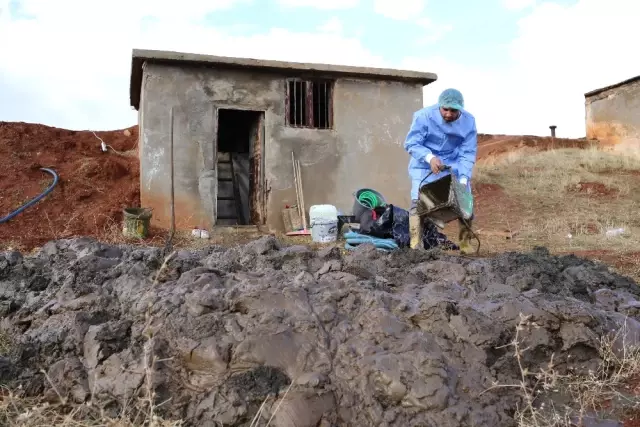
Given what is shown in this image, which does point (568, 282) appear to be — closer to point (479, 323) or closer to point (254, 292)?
point (479, 323)

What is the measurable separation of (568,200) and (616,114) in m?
5.92

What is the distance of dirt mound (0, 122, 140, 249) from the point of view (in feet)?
28.3

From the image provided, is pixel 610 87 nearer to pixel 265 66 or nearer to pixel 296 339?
pixel 265 66

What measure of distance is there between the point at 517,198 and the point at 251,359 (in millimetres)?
11970

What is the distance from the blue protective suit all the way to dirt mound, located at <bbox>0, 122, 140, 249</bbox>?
4851mm

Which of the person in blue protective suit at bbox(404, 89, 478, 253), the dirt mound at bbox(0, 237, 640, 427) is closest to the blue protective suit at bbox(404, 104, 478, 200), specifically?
the person in blue protective suit at bbox(404, 89, 478, 253)

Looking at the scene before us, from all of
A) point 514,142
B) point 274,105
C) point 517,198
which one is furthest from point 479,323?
point 514,142

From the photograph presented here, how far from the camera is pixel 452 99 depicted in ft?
17.6

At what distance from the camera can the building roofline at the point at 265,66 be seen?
28.3 feet

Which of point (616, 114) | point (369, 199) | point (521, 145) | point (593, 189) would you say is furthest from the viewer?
point (521, 145)

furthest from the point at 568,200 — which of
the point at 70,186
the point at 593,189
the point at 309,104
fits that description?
the point at 70,186

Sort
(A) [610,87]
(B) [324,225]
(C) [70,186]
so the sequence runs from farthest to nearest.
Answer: (A) [610,87] < (C) [70,186] < (B) [324,225]

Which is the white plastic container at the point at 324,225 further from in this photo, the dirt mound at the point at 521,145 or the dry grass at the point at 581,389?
the dirt mound at the point at 521,145

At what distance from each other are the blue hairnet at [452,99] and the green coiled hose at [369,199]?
2003 mm
